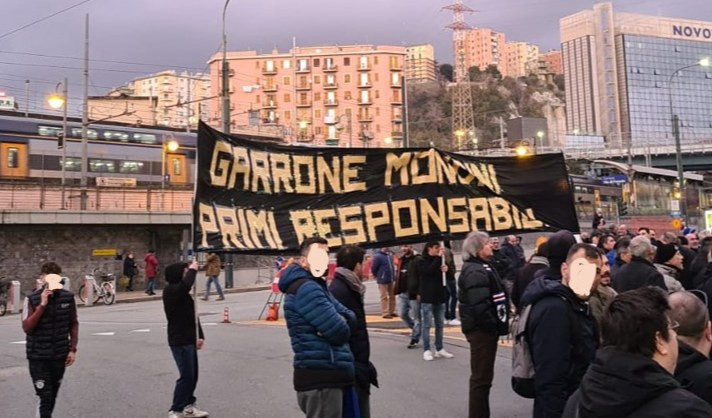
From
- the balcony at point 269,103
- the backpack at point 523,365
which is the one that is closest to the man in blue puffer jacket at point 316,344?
the backpack at point 523,365

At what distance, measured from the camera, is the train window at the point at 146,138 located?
32906 mm

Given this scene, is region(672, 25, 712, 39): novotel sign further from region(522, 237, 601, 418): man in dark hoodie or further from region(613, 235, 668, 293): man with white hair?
region(522, 237, 601, 418): man in dark hoodie

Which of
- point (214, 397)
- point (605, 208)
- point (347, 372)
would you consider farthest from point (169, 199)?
point (605, 208)

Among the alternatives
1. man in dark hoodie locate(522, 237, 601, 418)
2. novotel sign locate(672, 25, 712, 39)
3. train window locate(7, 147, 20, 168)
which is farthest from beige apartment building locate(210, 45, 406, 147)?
man in dark hoodie locate(522, 237, 601, 418)

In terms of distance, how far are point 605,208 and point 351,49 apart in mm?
73310

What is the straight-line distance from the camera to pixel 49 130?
29.9 m

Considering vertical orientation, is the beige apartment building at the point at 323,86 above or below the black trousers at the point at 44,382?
above

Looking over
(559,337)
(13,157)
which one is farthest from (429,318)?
(13,157)

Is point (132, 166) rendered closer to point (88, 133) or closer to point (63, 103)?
point (88, 133)

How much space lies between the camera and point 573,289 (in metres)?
3.99

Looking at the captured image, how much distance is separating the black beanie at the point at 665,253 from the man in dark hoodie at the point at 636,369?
532 cm

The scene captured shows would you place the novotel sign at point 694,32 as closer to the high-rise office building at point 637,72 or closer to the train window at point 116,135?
the high-rise office building at point 637,72

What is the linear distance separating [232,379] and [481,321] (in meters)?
4.06

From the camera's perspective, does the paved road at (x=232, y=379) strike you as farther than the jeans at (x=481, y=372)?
Yes
